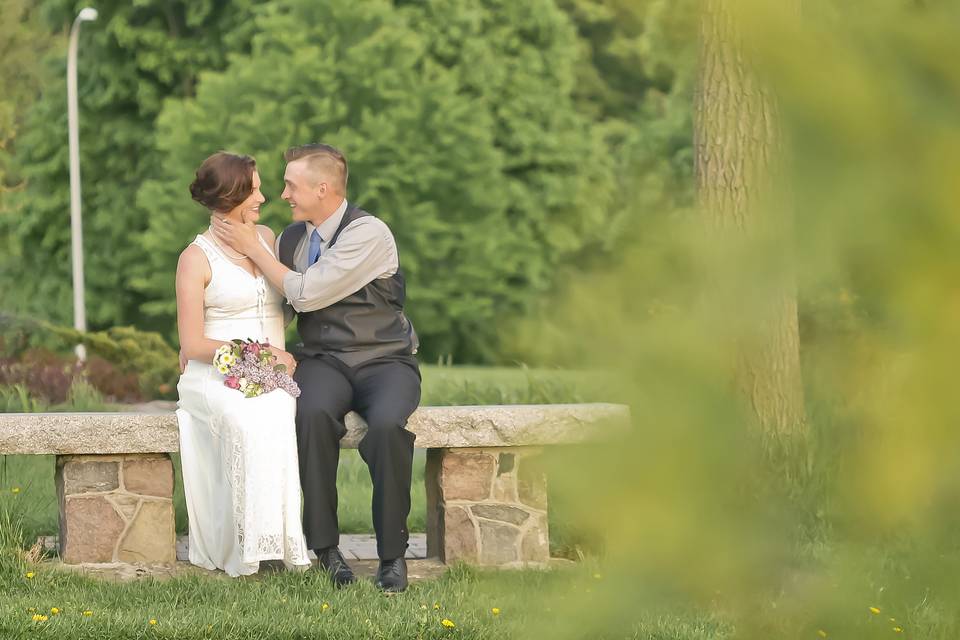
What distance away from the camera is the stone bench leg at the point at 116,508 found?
4.72 m

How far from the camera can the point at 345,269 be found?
4.67m

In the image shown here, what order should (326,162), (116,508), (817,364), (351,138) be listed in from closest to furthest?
(817,364) < (116,508) < (326,162) < (351,138)

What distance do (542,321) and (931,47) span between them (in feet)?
0.72

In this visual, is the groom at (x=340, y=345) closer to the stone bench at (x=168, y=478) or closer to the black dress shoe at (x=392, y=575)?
the black dress shoe at (x=392, y=575)

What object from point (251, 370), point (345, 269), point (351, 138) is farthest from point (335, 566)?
point (351, 138)

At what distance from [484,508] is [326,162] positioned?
55.0 inches

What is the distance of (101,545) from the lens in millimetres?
4742

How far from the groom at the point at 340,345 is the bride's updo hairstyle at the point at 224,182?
9 cm

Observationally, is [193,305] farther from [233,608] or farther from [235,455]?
[233,608]

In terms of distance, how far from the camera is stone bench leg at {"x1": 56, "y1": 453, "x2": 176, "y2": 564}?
472 cm

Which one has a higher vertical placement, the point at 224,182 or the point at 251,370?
the point at 224,182

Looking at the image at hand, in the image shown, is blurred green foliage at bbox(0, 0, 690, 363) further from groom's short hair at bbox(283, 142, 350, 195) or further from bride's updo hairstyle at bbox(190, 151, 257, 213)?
bride's updo hairstyle at bbox(190, 151, 257, 213)

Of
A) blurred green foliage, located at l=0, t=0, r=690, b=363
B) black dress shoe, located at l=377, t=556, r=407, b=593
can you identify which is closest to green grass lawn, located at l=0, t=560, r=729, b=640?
black dress shoe, located at l=377, t=556, r=407, b=593

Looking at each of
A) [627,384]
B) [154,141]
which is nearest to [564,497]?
[627,384]
